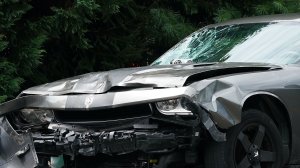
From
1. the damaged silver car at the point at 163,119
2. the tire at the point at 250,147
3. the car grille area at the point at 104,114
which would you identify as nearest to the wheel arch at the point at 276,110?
the damaged silver car at the point at 163,119

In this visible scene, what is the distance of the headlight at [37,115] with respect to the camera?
486 centimetres

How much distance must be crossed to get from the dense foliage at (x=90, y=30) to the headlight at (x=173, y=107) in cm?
301

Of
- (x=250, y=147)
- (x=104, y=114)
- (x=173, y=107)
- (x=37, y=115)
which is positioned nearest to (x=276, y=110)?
(x=250, y=147)

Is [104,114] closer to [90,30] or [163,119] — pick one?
[163,119]

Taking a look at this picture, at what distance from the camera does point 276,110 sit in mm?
4805

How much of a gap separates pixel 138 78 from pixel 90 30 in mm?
4120

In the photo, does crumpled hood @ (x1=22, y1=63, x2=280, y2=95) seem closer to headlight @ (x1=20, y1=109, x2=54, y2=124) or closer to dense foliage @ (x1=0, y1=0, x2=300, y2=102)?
headlight @ (x1=20, y1=109, x2=54, y2=124)

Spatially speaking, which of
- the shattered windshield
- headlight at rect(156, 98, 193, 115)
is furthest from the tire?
the shattered windshield

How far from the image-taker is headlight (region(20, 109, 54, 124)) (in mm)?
4859

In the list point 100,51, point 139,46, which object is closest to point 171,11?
point 139,46

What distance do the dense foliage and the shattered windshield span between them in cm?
173

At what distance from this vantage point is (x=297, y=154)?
16.2ft

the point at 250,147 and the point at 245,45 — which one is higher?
the point at 245,45

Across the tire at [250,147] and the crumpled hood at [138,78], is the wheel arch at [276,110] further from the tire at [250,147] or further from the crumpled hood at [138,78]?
the crumpled hood at [138,78]
